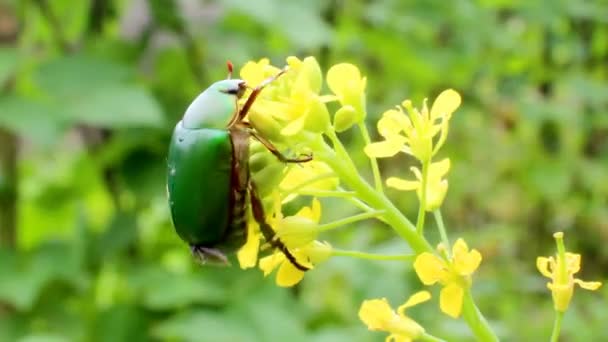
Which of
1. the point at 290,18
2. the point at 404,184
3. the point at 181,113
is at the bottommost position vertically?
the point at 181,113

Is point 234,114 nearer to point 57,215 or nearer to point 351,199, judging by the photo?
point 351,199

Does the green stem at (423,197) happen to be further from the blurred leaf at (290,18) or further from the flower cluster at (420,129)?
the blurred leaf at (290,18)

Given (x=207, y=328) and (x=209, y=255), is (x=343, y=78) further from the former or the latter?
(x=207, y=328)

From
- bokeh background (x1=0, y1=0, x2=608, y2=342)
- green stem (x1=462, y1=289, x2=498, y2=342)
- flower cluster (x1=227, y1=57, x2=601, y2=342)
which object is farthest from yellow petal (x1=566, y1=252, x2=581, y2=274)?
bokeh background (x1=0, y1=0, x2=608, y2=342)

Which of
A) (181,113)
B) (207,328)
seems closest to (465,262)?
(207,328)

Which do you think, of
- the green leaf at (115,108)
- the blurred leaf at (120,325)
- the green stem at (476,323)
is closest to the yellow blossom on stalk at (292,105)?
the green stem at (476,323)

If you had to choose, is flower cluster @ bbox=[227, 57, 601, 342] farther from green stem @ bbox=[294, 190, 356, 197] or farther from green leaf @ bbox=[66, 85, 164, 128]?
green leaf @ bbox=[66, 85, 164, 128]
